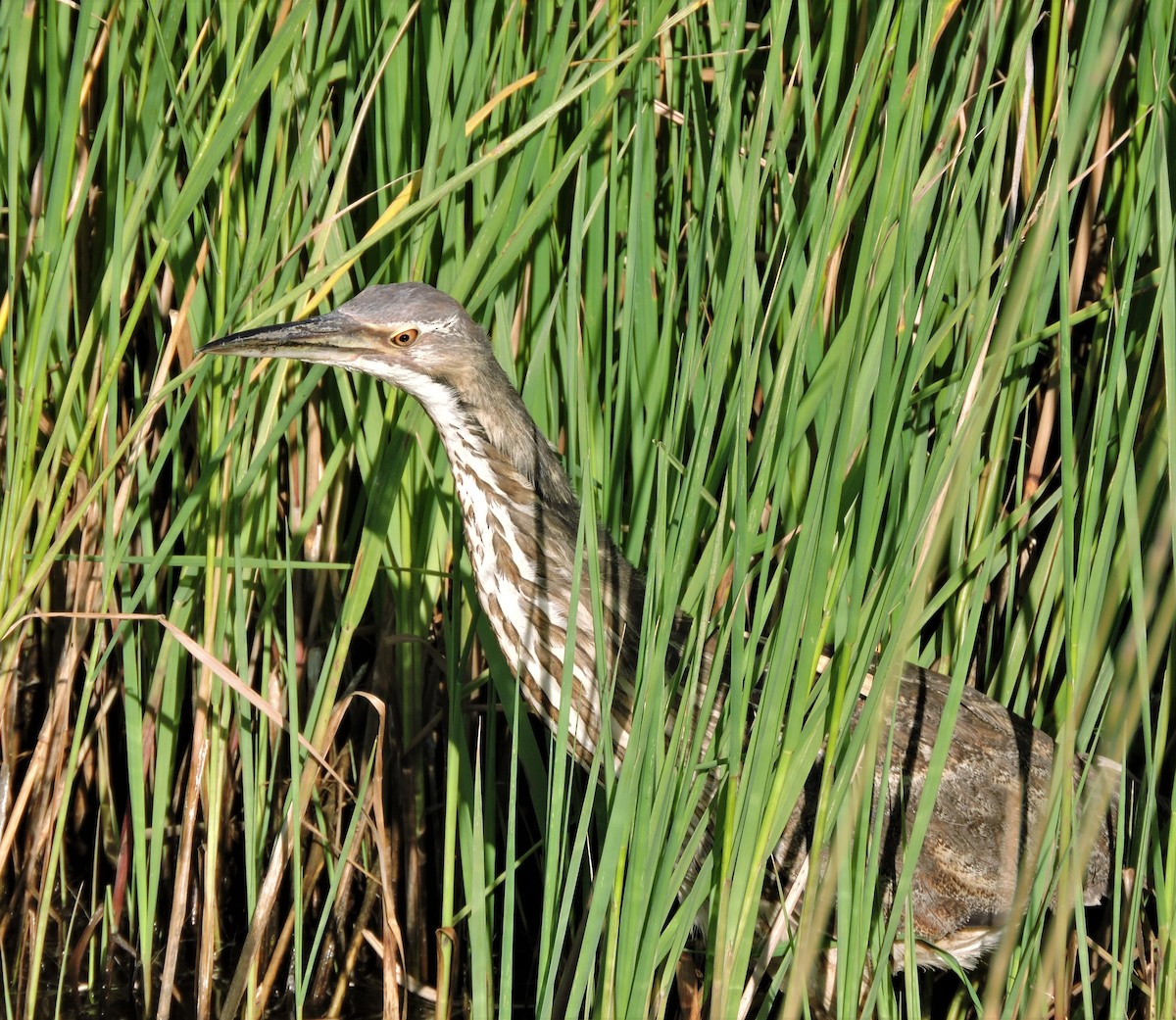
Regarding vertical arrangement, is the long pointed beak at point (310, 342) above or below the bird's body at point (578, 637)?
above

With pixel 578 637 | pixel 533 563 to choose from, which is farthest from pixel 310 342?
pixel 578 637

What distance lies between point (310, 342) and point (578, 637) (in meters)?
0.66

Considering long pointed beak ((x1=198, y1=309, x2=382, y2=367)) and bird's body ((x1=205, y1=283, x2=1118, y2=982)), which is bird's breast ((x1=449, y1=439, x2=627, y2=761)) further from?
long pointed beak ((x1=198, y1=309, x2=382, y2=367))

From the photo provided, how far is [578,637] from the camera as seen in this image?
89.9 inches

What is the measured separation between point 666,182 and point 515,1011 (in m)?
1.57

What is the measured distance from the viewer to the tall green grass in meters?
1.54

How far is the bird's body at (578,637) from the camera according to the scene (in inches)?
79.9

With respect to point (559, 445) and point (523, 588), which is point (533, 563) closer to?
point (523, 588)

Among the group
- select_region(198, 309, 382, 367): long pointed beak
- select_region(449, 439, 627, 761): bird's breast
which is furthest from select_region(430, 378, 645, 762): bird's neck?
select_region(198, 309, 382, 367): long pointed beak

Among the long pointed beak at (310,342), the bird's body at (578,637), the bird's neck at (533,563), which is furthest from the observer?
A: the bird's neck at (533,563)

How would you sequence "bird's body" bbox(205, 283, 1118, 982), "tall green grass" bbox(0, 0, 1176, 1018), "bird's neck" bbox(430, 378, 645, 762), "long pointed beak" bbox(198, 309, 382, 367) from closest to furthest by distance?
"tall green grass" bbox(0, 0, 1176, 1018)
"long pointed beak" bbox(198, 309, 382, 367)
"bird's body" bbox(205, 283, 1118, 982)
"bird's neck" bbox(430, 378, 645, 762)

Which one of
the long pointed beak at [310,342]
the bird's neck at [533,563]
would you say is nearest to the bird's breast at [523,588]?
the bird's neck at [533,563]

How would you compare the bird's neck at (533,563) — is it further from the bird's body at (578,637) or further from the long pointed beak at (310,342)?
the long pointed beak at (310,342)

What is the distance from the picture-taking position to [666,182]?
2328 millimetres
